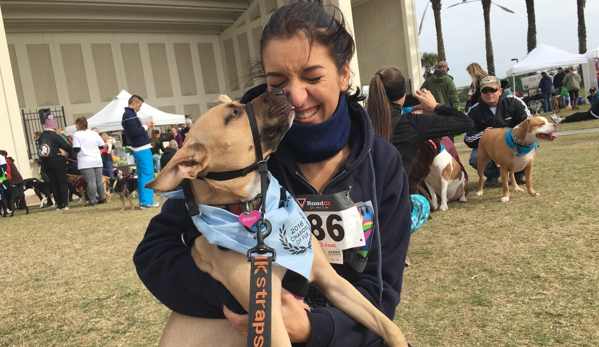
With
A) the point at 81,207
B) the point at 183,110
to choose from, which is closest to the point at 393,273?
the point at 81,207

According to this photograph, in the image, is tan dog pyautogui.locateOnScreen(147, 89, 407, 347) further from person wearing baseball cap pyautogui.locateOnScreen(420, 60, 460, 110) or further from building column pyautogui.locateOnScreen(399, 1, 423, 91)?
building column pyautogui.locateOnScreen(399, 1, 423, 91)

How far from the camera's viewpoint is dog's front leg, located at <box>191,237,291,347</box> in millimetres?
1631

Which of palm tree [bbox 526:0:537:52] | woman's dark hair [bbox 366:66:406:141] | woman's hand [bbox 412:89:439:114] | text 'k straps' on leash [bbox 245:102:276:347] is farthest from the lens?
palm tree [bbox 526:0:537:52]

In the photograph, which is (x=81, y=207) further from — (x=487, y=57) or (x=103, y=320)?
(x=487, y=57)

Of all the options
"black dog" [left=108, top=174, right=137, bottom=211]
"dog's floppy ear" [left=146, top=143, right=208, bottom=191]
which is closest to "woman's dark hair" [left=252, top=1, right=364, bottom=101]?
"dog's floppy ear" [left=146, top=143, right=208, bottom=191]

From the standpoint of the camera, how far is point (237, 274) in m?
1.73

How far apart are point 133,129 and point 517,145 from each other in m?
7.40

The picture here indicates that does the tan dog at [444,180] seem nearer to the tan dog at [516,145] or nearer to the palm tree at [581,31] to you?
the tan dog at [516,145]

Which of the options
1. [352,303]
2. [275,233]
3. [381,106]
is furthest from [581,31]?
[275,233]

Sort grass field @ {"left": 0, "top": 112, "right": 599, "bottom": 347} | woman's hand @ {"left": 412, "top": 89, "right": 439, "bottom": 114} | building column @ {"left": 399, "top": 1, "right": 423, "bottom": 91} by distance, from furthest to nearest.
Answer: building column @ {"left": 399, "top": 1, "right": 423, "bottom": 91}, woman's hand @ {"left": 412, "top": 89, "right": 439, "bottom": 114}, grass field @ {"left": 0, "top": 112, "right": 599, "bottom": 347}

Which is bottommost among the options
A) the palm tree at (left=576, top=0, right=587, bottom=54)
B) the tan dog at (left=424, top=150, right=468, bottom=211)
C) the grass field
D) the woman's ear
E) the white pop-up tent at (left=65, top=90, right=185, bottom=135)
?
the grass field

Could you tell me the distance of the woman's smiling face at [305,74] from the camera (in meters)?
1.88

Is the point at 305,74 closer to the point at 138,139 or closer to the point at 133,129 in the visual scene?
the point at 133,129

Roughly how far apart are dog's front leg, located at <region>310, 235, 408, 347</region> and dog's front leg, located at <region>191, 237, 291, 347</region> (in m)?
0.17
